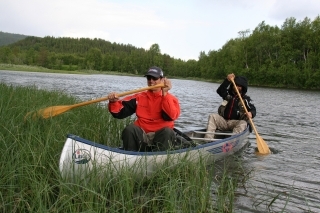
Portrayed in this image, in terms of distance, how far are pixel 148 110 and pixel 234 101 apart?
11.5 feet

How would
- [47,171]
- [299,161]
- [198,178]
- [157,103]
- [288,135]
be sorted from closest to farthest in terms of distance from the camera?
[47,171], [198,178], [157,103], [299,161], [288,135]

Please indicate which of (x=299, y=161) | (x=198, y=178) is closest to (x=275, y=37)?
(x=299, y=161)

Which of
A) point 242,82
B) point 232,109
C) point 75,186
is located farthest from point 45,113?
point 242,82

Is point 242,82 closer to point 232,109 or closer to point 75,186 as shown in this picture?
point 232,109

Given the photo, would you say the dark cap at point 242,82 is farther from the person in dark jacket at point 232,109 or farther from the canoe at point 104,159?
the canoe at point 104,159

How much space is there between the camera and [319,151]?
902 cm

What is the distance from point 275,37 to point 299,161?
181 feet

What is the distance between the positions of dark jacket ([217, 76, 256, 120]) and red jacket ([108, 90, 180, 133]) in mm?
3189

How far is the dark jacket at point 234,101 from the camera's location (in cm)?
852

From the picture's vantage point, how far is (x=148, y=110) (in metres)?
5.73

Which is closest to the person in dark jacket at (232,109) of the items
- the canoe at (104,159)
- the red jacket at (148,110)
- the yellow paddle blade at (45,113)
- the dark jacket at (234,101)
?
the dark jacket at (234,101)

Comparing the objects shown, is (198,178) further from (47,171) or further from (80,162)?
(47,171)

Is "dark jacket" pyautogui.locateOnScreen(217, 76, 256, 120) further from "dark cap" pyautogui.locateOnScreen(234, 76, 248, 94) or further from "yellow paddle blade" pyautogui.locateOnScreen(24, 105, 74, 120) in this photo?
"yellow paddle blade" pyautogui.locateOnScreen(24, 105, 74, 120)

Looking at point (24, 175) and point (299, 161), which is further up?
point (24, 175)
